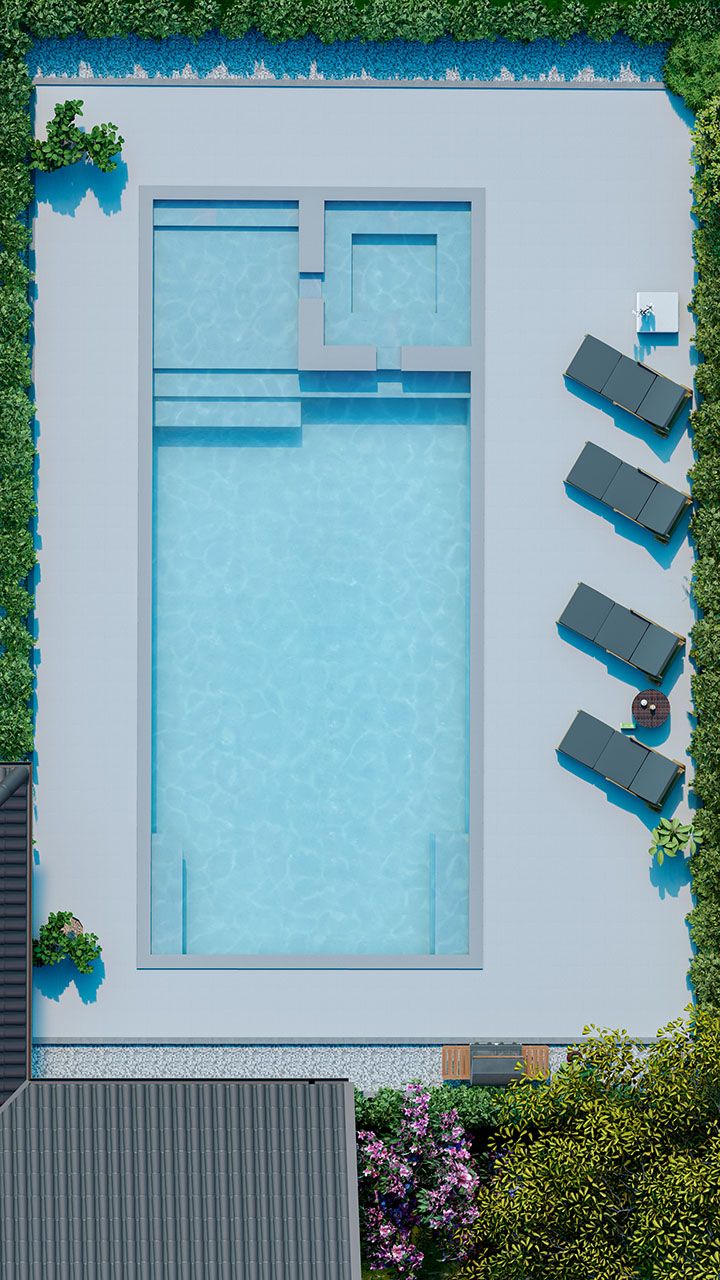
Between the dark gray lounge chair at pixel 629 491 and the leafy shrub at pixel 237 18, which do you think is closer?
the leafy shrub at pixel 237 18

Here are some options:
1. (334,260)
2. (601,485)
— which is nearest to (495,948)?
(601,485)

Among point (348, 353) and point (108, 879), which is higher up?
point (348, 353)

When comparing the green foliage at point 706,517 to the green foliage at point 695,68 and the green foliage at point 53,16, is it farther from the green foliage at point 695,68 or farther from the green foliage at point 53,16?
the green foliage at point 53,16

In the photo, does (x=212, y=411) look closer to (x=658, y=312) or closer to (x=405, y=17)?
(x=405, y=17)

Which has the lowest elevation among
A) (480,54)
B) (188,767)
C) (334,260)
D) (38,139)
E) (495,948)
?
(495,948)

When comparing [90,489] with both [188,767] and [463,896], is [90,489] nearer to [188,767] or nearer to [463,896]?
[188,767]

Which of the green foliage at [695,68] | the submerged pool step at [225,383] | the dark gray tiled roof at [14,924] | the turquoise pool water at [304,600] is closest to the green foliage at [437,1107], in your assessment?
the turquoise pool water at [304,600]

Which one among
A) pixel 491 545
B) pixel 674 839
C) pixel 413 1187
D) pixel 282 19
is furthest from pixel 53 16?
pixel 413 1187
